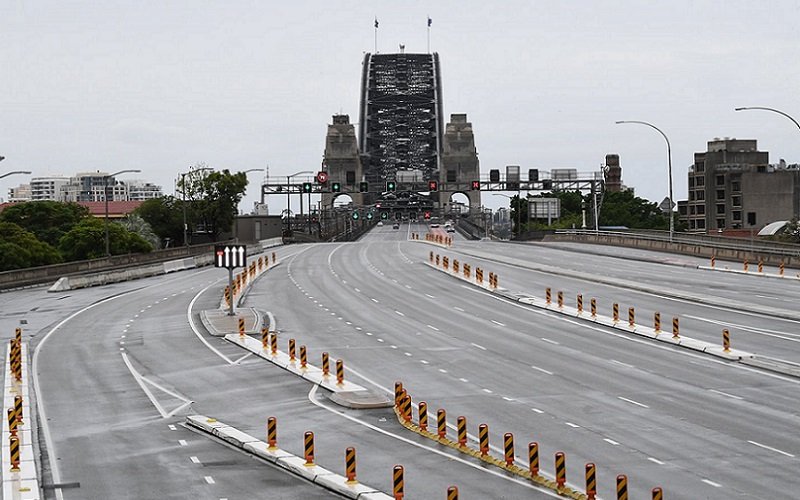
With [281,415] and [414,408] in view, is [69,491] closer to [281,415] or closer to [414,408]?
[281,415]

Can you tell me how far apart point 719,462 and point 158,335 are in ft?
99.6

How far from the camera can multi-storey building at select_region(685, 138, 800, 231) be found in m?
177

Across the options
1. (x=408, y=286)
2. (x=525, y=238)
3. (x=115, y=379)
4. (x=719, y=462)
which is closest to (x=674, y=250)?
(x=408, y=286)

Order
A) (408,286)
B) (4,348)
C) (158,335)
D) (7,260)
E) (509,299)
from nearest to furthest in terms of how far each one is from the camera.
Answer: (4,348), (158,335), (509,299), (408,286), (7,260)

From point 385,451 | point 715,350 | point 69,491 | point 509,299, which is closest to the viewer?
point 69,491

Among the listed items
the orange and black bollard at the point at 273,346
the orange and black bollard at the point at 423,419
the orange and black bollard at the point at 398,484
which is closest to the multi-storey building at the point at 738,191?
the orange and black bollard at the point at 273,346

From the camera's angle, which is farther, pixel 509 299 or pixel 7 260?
pixel 7 260

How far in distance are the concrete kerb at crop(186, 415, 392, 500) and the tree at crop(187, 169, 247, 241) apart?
12124 cm

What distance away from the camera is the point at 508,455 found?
884 inches

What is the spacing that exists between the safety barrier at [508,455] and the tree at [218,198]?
4825 inches

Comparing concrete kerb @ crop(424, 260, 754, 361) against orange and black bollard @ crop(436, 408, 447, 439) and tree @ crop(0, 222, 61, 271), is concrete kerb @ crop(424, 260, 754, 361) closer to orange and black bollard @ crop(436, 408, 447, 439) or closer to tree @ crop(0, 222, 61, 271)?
orange and black bollard @ crop(436, 408, 447, 439)

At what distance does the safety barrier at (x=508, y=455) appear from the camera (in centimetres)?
1994

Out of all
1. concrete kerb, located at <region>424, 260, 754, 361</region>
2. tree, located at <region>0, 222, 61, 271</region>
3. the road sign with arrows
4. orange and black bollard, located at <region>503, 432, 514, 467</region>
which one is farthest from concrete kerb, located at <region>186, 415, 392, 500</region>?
tree, located at <region>0, 222, 61, 271</region>

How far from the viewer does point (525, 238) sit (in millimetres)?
152750
